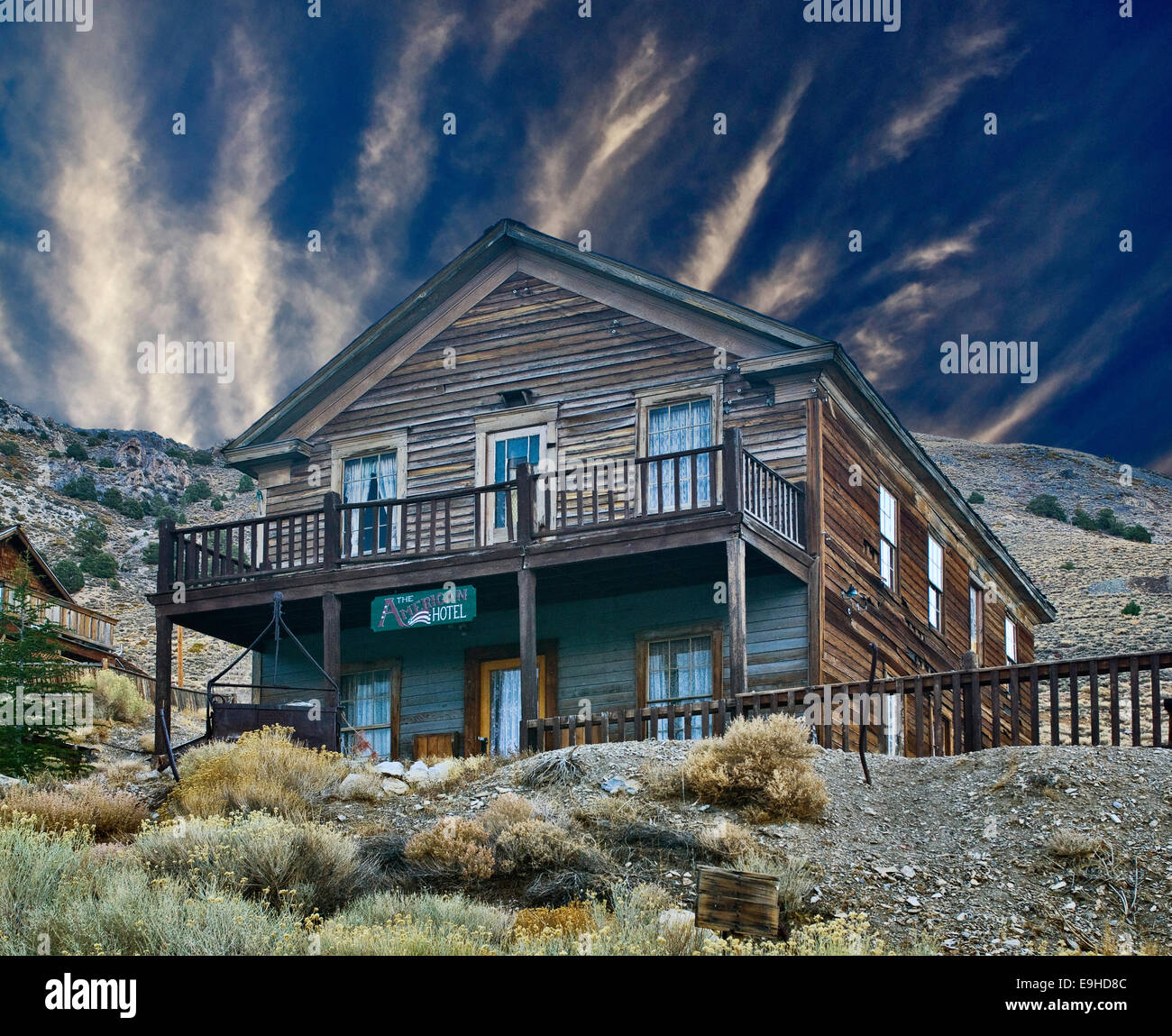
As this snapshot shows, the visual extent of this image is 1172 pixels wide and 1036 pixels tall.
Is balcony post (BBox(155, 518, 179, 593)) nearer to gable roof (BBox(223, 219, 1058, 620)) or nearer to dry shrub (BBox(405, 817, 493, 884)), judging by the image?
gable roof (BBox(223, 219, 1058, 620))

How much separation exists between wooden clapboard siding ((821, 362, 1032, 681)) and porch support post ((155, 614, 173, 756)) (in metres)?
9.40

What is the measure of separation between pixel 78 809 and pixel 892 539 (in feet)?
47.9

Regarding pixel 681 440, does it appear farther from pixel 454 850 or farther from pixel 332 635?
pixel 454 850

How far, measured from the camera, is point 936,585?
85.4 ft

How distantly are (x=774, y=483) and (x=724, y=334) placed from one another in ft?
9.19

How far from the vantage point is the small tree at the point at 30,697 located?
17406 millimetres

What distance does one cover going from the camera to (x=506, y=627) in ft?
72.5

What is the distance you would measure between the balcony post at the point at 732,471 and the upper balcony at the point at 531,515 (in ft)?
0.04

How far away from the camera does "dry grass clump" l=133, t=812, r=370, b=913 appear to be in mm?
11305

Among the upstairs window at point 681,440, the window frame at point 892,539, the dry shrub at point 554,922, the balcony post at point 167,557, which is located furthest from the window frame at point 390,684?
the dry shrub at point 554,922

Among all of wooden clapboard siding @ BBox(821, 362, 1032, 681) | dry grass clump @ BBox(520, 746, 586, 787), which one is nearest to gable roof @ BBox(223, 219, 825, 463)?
wooden clapboard siding @ BBox(821, 362, 1032, 681)

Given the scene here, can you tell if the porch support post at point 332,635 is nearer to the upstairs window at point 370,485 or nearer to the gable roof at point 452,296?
the upstairs window at point 370,485

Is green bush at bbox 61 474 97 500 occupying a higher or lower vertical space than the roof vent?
higher

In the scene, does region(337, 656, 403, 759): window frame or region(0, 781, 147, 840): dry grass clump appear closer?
region(0, 781, 147, 840): dry grass clump
